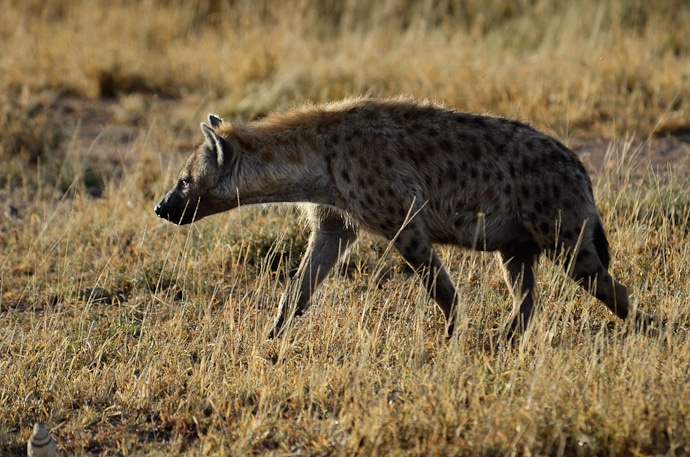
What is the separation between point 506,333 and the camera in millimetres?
4781

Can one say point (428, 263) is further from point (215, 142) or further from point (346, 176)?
point (215, 142)

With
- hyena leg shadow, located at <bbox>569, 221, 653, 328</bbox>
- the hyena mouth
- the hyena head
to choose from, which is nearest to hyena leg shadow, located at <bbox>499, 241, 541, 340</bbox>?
hyena leg shadow, located at <bbox>569, 221, 653, 328</bbox>

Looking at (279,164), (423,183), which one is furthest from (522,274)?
(279,164)

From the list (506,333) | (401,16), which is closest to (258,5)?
(401,16)

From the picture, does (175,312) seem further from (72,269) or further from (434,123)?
(434,123)

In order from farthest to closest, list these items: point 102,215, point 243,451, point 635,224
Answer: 1. point 102,215
2. point 635,224
3. point 243,451

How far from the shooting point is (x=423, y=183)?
4812 mm

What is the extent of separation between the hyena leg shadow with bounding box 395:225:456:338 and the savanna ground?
0.21 metres

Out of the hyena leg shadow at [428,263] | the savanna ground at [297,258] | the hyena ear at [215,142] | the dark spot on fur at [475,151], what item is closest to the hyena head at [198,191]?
the hyena ear at [215,142]

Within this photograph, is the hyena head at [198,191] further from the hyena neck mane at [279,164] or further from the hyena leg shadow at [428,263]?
the hyena leg shadow at [428,263]

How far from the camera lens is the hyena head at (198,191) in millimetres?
4965

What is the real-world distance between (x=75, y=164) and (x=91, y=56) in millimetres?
2904

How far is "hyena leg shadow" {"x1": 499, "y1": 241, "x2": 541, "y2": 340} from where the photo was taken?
4969mm

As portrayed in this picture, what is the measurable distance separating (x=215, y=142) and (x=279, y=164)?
0.31 m
